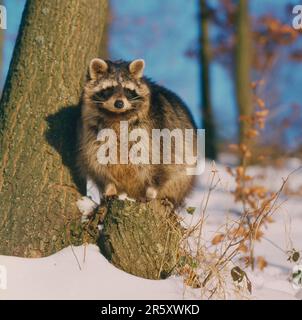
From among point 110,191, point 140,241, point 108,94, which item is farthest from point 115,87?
point 140,241

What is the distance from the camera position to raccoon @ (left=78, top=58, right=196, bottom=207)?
15.7ft

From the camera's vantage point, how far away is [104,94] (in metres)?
4.79

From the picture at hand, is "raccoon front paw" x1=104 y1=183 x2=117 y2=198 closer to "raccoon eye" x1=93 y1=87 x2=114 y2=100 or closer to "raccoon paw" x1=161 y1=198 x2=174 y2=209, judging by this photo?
"raccoon paw" x1=161 y1=198 x2=174 y2=209

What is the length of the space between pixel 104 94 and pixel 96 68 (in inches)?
8.7

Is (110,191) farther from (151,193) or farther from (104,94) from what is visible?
(104,94)

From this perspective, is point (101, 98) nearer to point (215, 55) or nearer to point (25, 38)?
point (25, 38)

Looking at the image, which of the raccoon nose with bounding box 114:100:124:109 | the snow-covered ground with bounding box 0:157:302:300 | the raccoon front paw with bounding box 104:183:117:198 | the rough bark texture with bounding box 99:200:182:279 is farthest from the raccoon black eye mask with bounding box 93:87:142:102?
the snow-covered ground with bounding box 0:157:302:300

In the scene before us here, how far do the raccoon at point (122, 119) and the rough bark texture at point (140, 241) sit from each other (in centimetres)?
46

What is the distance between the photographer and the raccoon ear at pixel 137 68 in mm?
4853

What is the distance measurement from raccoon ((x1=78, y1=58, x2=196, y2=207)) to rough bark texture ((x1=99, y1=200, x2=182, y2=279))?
1.51ft

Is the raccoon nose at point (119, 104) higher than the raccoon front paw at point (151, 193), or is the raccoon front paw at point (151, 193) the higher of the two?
the raccoon nose at point (119, 104)

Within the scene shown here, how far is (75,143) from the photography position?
5.04 metres

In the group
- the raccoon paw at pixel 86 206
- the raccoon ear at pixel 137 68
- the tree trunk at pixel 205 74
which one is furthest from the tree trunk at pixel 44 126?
the tree trunk at pixel 205 74

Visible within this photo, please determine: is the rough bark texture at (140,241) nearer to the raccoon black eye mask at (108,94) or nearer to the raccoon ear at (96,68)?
the raccoon black eye mask at (108,94)
